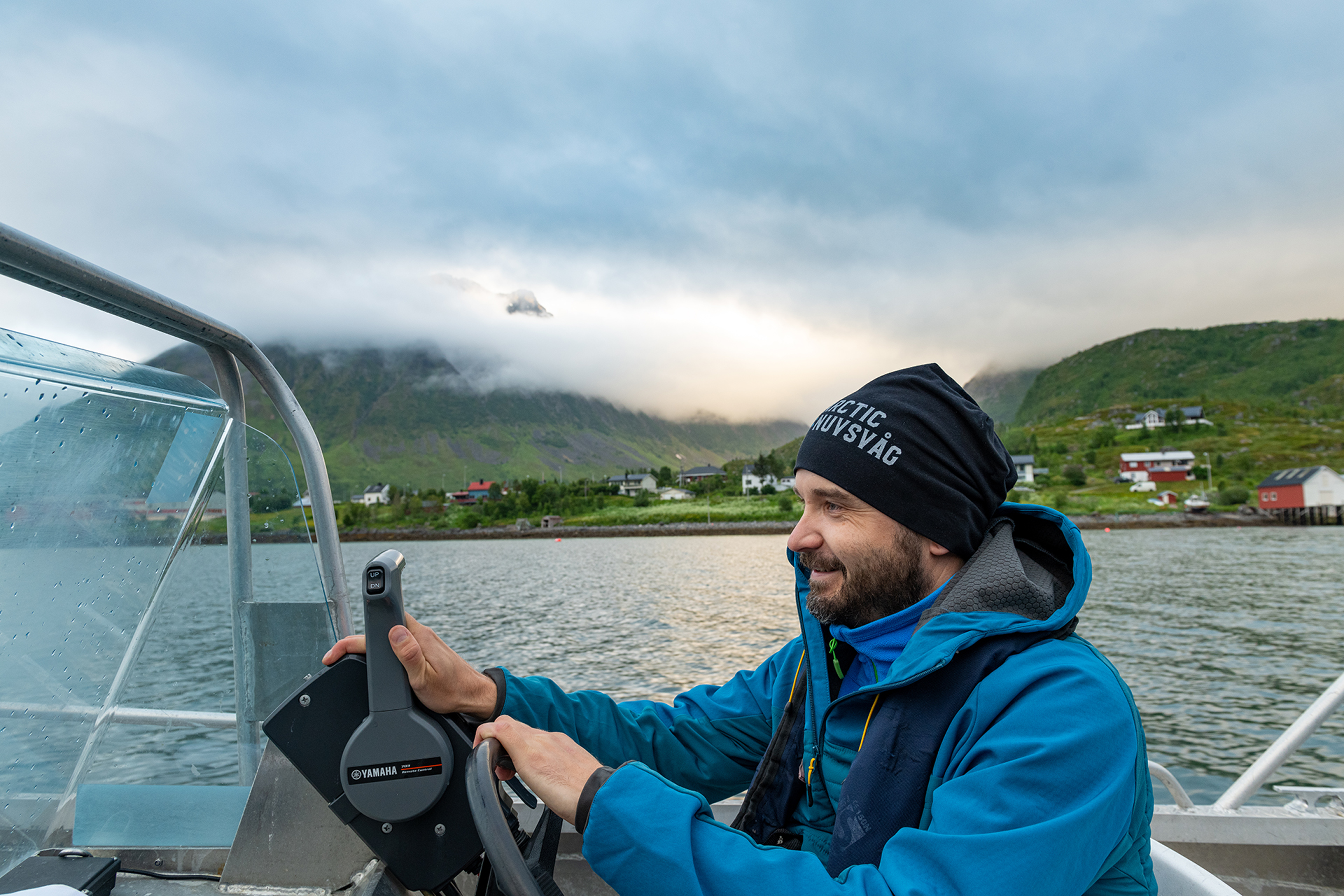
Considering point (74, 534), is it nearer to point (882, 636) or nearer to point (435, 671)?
point (435, 671)

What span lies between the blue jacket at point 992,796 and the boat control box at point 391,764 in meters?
0.39

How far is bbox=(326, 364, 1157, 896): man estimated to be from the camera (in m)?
1.12

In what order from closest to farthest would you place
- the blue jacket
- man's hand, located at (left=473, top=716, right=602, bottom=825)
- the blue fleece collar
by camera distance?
the blue jacket, man's hand, located at (left=473, top=716, right=602, bottom=825), the blue fleece collar

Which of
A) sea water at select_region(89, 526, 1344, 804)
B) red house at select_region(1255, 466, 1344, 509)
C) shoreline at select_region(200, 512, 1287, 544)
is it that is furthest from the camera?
red house at select_region(1255, 466, 1344, 509)

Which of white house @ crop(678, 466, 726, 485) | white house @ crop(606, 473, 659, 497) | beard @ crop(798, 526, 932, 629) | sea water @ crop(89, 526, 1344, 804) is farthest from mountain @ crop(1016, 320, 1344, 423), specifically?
beard @ crop(798, 526, 932, 629)

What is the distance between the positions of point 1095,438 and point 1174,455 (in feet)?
74.8

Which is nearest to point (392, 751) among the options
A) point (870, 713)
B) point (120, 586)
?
point (120, 586)

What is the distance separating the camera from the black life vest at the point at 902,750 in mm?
1310

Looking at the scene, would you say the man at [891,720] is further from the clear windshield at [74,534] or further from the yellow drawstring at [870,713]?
the clear windshield at [74,534]

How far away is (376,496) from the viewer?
13250 centimetres

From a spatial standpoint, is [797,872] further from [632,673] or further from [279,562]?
[632,673]

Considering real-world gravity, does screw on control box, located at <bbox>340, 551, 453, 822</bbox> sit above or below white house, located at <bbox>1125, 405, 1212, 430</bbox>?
below

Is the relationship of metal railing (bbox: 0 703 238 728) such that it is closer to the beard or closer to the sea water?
the sea water

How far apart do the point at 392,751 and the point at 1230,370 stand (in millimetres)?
215767
